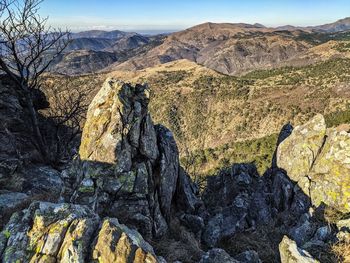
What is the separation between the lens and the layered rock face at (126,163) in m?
10.5

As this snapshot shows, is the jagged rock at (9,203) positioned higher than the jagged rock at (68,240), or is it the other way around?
the jagged rock at (68,240)

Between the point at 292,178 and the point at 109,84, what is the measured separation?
988 centimetres

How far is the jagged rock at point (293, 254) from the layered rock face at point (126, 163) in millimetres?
4115

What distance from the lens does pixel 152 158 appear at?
479 inches

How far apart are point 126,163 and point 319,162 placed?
922 centimetres

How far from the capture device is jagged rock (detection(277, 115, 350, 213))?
13328mm

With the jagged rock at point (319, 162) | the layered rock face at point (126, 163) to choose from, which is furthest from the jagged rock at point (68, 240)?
the jagged rock at point (319, 162)

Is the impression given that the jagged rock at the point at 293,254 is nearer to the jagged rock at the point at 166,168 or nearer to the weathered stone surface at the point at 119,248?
the weathered stone surface at the point at 119,248

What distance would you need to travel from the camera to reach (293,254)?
7.74m

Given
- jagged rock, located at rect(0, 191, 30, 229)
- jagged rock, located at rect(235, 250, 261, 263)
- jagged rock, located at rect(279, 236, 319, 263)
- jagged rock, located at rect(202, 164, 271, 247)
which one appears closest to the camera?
jagged rock, located at rect(279, 236, 319, 263)

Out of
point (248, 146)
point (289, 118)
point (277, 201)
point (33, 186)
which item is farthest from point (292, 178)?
point (289, 118)

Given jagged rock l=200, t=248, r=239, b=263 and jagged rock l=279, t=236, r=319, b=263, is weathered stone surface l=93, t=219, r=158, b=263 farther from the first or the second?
jagged rock l=279, t=236, r=319, b=263

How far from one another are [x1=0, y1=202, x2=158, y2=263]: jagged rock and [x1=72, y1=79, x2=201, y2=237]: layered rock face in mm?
2314

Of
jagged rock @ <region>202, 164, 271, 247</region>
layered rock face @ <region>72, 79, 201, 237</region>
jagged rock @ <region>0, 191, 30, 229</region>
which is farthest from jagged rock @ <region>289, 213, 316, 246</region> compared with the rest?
jagged rock @ <region>0, 191, 30, 229</region>
